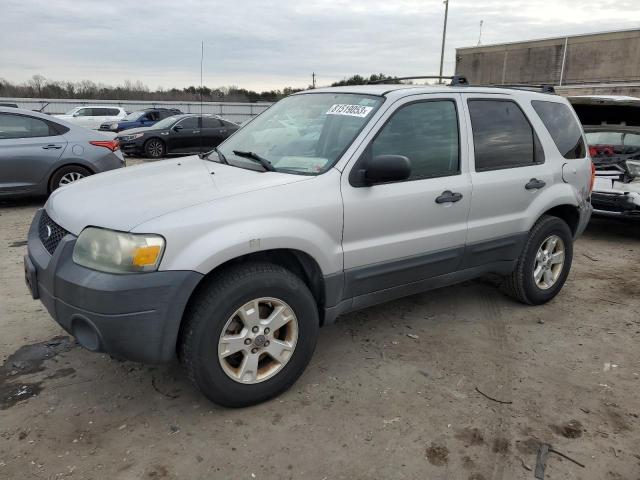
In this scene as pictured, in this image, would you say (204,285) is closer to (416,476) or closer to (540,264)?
(416,476)

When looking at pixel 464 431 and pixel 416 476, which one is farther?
pixel 464 431

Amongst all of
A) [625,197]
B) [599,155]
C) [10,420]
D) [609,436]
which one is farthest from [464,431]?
[599,155]

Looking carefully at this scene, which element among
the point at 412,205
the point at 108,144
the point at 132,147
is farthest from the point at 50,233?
the point at 132,147

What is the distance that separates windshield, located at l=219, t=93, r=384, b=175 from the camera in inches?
129

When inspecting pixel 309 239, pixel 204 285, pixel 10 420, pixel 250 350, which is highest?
pixel 309 239

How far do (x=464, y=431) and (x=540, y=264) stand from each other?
2.16 metres

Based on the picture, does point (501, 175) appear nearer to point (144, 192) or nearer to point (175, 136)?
point (144, 192)

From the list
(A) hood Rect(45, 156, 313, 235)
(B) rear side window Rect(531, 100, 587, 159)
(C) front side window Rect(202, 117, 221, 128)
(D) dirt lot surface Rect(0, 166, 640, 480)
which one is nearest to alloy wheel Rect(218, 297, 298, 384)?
(D) dirt lot surface Rect(0, 166, 640, 480)

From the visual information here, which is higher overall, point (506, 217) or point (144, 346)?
point (506, 217)

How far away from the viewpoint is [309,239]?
297cm

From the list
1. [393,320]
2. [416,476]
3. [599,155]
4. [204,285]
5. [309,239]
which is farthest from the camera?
[599,155]

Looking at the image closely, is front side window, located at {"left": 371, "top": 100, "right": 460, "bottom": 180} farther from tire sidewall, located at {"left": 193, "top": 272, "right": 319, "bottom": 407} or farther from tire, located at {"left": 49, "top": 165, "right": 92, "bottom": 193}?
tire, located at {"left": 49, "top": 165, "right": 92, "bottom": 193}

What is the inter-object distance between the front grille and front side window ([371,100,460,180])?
6.20ft

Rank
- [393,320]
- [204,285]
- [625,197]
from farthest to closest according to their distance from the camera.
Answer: [625,197] < [393,320] < [204,285]
